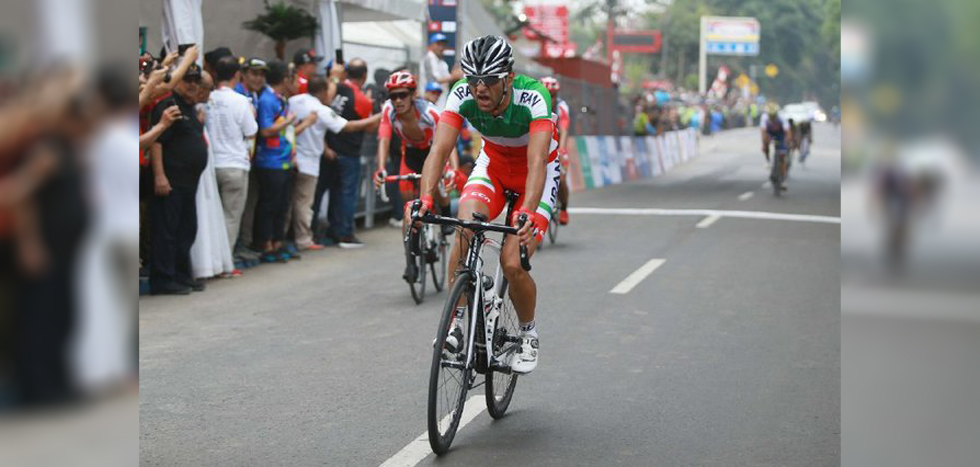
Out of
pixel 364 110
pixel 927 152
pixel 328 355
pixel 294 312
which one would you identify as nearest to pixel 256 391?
pixel 328 355

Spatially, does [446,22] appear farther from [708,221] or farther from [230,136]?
[230,136]

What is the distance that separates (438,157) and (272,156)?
23.0ft

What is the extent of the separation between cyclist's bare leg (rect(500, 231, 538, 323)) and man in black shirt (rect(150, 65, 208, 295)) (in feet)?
16.4

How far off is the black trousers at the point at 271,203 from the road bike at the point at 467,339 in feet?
22.5

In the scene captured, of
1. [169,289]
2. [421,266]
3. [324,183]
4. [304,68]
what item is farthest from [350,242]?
[421,266]

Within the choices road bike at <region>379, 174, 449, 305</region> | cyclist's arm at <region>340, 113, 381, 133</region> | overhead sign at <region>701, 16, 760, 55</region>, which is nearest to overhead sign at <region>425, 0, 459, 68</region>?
cyclist's arm at <region>340, 113, 381, 133</region>

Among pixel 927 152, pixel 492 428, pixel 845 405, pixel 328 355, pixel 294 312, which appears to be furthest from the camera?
pixel 294 312

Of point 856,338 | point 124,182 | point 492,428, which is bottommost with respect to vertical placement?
point 492,428

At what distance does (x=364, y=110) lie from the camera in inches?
582

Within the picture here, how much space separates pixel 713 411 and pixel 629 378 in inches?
35.5

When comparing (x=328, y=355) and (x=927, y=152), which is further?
(x=328, y=355)

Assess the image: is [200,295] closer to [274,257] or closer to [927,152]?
[274,257]

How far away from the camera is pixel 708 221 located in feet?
59.9

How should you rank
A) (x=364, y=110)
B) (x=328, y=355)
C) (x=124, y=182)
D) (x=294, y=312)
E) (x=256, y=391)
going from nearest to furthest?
1. (x=124, y=182)
2. (x=256, y=391)
3. (x=328, y=355)
4. (x=294, y=312)
5. (x=364, y=110)
